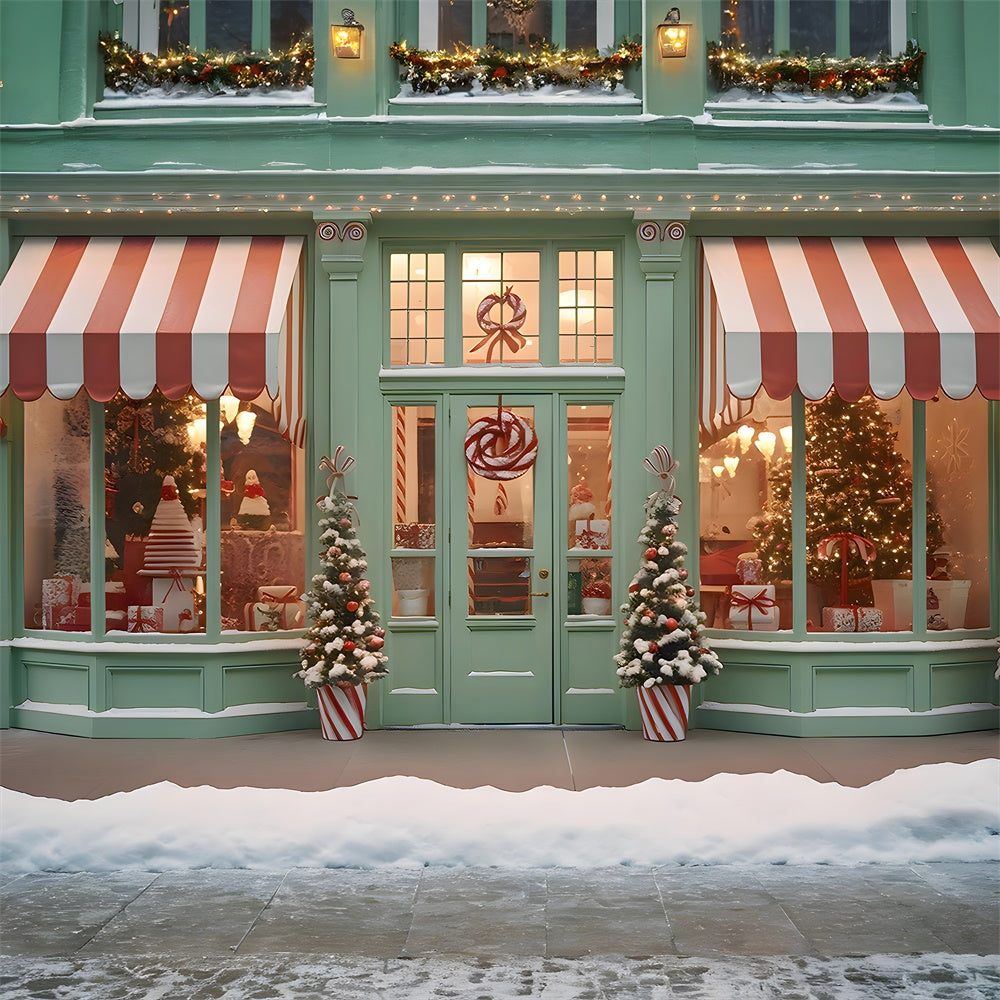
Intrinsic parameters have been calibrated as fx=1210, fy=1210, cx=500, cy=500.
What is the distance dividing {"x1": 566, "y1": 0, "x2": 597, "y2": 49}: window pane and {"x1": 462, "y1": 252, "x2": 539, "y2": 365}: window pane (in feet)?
6.76

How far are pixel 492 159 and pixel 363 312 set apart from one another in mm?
1722

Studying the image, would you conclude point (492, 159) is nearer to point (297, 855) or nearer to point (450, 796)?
point (450, 796)

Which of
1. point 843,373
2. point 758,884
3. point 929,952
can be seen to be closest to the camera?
point 929,952

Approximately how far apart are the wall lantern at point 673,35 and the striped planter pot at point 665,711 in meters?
5.37

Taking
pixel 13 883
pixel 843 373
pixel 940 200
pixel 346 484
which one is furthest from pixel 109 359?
pixel 940 200

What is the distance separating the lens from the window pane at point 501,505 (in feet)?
34.7

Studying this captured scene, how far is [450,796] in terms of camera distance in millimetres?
7797

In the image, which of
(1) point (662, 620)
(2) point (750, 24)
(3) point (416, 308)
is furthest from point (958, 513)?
(3) point (416, 308)

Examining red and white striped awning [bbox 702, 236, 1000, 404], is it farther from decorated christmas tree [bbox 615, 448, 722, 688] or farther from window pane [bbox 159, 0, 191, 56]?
window pane [bbox 159, 0, 191, 56]

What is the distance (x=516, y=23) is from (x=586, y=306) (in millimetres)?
2576

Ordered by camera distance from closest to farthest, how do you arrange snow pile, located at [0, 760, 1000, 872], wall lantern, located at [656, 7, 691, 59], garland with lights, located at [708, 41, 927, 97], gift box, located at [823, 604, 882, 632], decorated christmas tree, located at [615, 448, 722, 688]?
snow pile, located at [0, 760, 1000, 872] → decorated christmas tree, located at [615, 448, 722, 688] → wall lantern, located at [656, 7, 691, 59] → gift box, located at [823, 604, 882, 632] → garland with lights, located at [708, 41, 927, 97]

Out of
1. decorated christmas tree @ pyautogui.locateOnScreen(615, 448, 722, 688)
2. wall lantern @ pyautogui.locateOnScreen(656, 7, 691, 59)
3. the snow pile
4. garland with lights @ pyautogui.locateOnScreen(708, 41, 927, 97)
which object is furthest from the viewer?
garland with lights @ pyautogui.locateOnScreen(708, 41, 927, 97)

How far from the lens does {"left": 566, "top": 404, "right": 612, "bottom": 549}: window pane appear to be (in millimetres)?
10570

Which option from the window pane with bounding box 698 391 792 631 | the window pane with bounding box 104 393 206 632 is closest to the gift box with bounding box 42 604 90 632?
the window pane with bounding box 104 393 206 632
